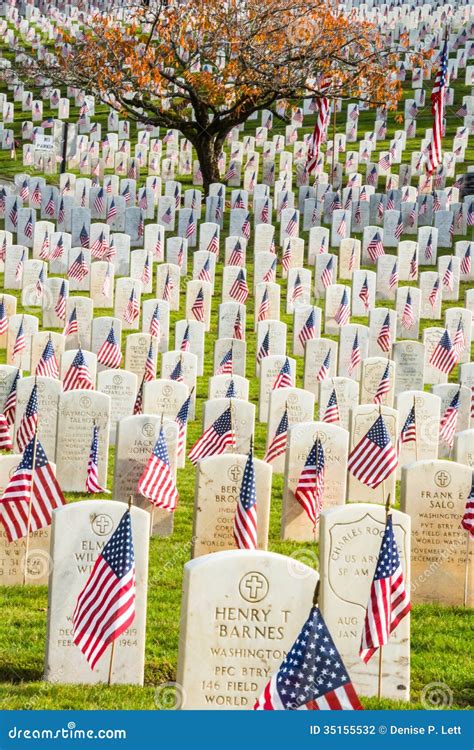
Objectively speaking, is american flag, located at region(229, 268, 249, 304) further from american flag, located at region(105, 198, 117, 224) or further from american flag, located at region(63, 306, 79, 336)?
american flag, located at region(105, 198, 117, 224)

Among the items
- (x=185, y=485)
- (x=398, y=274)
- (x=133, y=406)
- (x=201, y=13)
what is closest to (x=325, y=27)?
(x=201, y=13)

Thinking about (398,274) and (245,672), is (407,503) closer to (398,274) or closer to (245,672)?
(245,672)

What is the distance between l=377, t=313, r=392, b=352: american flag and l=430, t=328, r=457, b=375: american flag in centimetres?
90

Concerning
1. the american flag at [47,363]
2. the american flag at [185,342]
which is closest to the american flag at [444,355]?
the american flag at [185,342]

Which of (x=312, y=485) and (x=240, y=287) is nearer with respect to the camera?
(x=312, y=485)

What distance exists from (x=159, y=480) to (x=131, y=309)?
10601mm

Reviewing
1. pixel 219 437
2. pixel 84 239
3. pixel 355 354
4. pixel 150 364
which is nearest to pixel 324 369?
pixel 355 354

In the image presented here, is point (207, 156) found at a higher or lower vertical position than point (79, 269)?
higher

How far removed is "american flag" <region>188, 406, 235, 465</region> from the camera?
1550 cm

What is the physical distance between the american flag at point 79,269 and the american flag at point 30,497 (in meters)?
14.0

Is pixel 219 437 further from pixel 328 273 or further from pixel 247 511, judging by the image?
pixel 328 273

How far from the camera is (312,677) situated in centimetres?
783

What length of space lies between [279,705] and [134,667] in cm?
259

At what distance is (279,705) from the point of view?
26.0 feet
